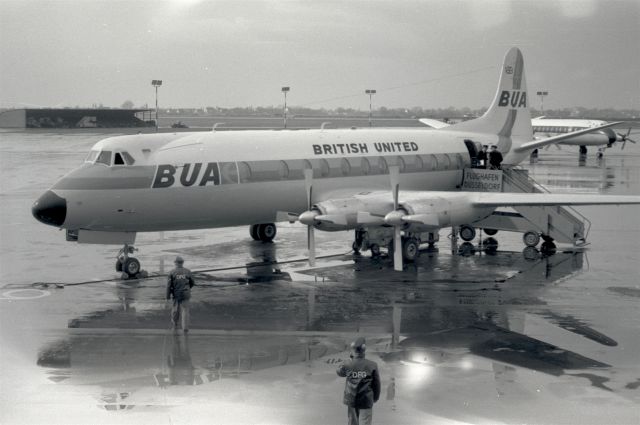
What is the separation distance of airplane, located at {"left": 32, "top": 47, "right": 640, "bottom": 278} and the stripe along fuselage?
34 mm

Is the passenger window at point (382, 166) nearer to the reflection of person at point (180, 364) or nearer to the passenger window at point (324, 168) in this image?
the passenger window at point (324, 168)

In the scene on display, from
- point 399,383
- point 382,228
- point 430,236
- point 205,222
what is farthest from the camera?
point 430,236

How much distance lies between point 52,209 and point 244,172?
5950 millimetres

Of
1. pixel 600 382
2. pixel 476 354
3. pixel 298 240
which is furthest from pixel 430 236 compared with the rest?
pixel 600 382

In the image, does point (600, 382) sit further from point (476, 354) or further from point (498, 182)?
point (498, 182)

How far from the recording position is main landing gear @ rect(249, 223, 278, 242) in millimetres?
30953

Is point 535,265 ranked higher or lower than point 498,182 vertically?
lower

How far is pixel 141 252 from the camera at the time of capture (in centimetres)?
2892

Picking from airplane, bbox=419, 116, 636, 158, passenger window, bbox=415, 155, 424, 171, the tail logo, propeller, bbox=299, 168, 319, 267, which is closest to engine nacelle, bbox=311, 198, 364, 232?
propeller, bbox=299, 168, 319, 267

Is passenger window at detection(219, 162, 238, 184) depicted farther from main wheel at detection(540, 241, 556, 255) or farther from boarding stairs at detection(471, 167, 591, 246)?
main wheel at detection(540, 241, 556, 255)

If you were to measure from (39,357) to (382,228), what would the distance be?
13.4 m

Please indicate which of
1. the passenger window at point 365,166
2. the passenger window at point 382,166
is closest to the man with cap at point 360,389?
the passenger window at point 365,166

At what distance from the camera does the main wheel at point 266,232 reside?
102 feet

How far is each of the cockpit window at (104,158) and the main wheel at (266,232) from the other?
820 centimetres
